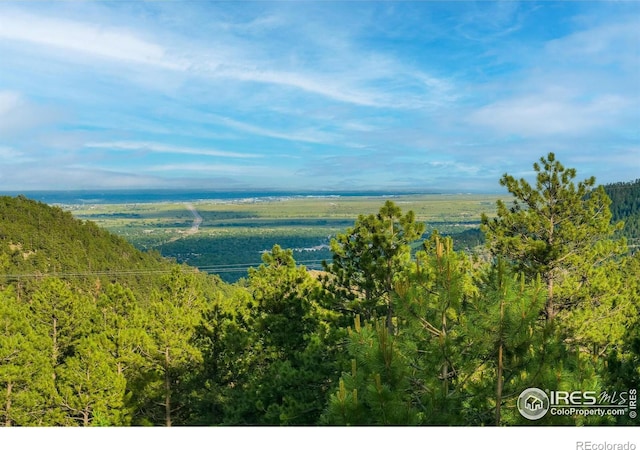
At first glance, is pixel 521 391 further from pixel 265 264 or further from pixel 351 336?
pixel 265 264

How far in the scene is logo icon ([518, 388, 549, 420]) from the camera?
2.85m

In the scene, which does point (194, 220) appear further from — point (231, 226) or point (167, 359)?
point (167, 359)

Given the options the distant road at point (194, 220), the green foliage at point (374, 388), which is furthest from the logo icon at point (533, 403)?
the distant road at point (194, 220)

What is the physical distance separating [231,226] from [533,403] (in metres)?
79.6

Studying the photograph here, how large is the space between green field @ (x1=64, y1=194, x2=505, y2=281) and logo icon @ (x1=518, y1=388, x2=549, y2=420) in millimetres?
26616

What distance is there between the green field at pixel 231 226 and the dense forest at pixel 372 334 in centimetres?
2142

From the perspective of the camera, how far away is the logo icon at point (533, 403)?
2.85 metres

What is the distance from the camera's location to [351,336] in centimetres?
314

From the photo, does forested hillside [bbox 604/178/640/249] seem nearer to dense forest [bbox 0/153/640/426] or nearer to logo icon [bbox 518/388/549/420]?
dense forest [bbox 0/153/640/426]

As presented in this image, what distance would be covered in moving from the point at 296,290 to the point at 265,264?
755 millimetres

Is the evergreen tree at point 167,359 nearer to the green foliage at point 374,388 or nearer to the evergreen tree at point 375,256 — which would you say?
the evergreen tree at point 375,256

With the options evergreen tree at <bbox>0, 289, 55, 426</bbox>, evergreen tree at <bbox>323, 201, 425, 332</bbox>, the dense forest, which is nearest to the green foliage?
the dense forest

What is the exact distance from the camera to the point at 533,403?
9.59 ft

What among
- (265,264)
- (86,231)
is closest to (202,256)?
(86,231)
